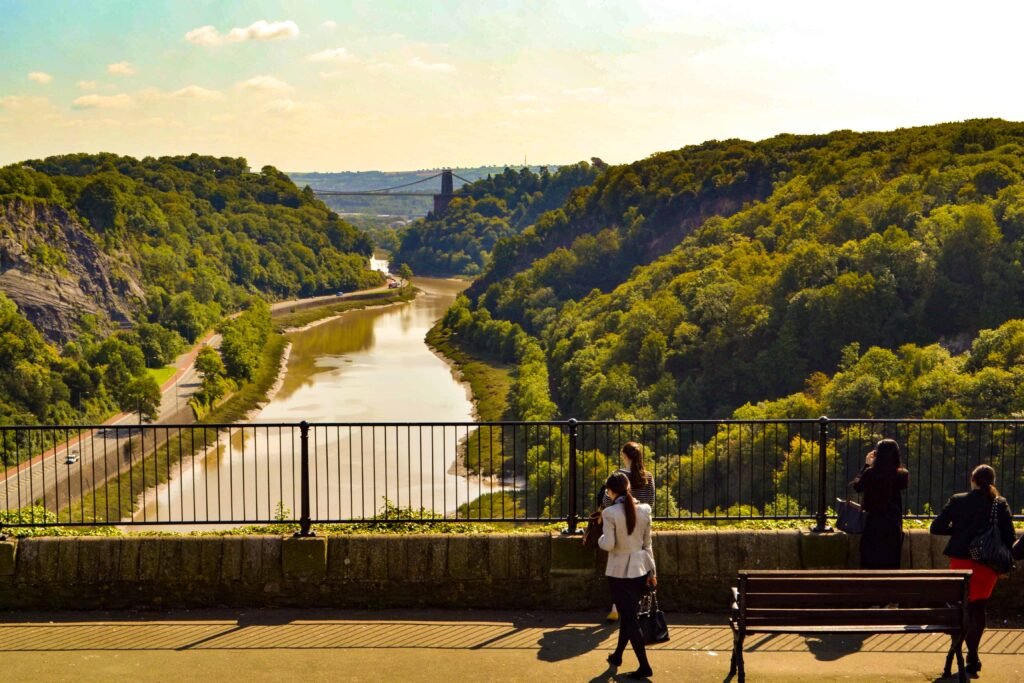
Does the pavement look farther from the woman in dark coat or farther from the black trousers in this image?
the woman in dark coat

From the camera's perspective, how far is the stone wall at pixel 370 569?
Answer: 895cm

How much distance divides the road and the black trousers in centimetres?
1337

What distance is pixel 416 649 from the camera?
808 centimetres

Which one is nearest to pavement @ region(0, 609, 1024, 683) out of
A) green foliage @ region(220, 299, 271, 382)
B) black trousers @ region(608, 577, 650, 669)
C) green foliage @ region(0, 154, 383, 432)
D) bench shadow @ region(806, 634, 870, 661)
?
bench shadow @ region(806, 634, 870, 661)

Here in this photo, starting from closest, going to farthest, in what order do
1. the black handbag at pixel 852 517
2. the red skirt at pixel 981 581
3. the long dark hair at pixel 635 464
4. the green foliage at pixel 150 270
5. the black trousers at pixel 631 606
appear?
1. the black trousers at pixel 631 606
2. the red skirt at pixel 981 581
3. the long dark hair at pixel 635 464
4. the black handbag at pixel 852 517
5. the green foliage at pixel 150 270

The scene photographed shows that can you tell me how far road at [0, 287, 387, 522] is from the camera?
28.8m

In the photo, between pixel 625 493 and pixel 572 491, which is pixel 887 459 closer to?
pixel 625 493

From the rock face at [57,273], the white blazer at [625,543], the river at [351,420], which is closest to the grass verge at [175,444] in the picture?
the river at [351,420]

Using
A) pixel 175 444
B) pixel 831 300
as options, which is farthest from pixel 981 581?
pixel 175 444

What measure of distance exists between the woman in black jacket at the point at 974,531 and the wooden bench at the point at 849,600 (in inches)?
15.8

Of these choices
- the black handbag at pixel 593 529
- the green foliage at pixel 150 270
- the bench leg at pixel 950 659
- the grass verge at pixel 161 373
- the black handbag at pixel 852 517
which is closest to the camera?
the bench leg at pixel 950 659

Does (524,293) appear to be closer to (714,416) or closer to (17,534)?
(714,416)

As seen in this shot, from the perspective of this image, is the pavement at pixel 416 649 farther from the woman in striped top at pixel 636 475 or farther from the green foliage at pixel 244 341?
the green foliage at pixel 244 341

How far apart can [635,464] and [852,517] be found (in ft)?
6.55
